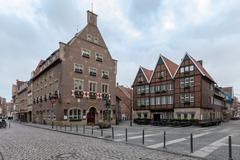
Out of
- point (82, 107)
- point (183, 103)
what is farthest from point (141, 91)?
point (82, 107)

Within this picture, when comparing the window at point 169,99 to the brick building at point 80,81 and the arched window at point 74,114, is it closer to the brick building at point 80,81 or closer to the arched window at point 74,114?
the brick building at point 80,81

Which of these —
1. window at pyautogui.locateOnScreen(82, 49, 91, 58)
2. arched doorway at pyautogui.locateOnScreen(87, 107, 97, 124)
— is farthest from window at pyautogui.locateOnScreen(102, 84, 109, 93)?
window at pyautogui.locateOnScreen(82, 49, 91, 58)

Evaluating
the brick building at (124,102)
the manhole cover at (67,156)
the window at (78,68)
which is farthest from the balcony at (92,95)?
the brick building at (124,102)

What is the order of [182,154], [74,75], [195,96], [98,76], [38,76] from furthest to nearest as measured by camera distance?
[38,76] → [195,96] → [98,76] → [74,75] → [182,154]

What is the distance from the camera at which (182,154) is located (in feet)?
35.3

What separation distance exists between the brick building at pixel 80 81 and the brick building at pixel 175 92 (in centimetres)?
1177

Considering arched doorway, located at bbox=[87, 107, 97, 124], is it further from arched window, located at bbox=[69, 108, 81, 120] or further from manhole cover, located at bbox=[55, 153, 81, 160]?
manhole cover, located at bbox=[55, 153, 81, 160]

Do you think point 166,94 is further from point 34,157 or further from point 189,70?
point 34,157

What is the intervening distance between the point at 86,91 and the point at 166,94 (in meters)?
18.6

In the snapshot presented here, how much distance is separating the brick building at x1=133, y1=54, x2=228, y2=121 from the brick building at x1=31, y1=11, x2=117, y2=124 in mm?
11775

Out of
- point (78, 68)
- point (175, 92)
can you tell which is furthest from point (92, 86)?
point (175, 92)

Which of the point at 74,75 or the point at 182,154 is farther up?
the point at 74,75

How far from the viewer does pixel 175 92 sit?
45.8 meters

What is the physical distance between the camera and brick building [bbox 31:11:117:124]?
34.3 meters
